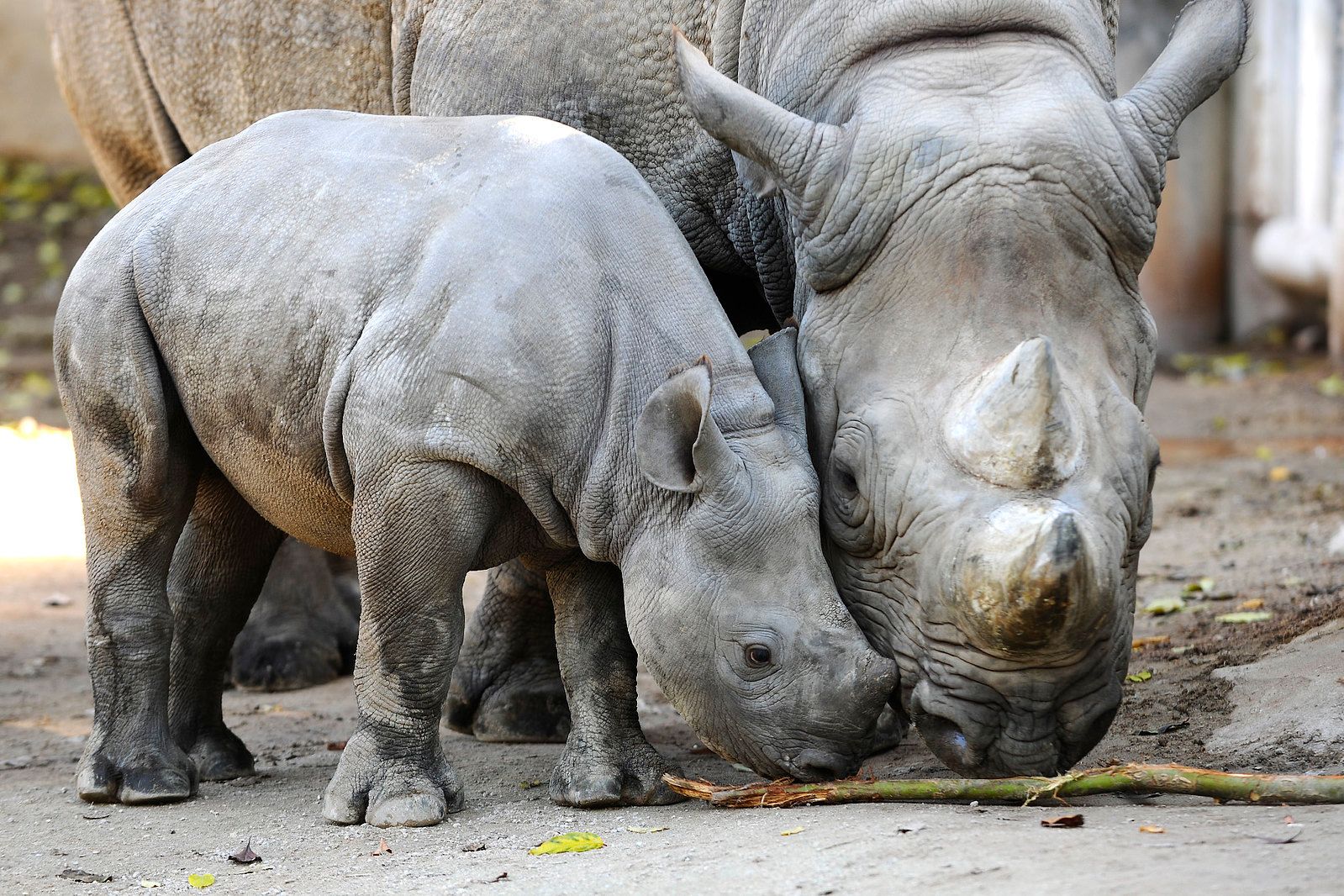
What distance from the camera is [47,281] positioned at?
1516cm

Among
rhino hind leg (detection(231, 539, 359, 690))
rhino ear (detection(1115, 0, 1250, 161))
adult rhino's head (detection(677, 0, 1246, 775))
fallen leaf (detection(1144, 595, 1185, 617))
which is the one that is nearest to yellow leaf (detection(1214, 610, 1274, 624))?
fallen leaf (detection(1144, 595, 1185, 617))

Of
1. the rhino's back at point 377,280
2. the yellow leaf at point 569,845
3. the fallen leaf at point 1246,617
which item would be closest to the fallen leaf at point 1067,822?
the yellow leaf at point 569,845

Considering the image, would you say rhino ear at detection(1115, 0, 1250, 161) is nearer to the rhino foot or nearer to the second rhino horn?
the second rhino horn

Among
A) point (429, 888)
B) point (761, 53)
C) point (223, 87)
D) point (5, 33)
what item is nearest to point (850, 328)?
point (761, 53)

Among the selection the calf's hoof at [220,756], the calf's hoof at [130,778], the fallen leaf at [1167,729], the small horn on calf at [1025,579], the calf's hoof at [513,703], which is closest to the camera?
the small horn on calf at [1025,579]

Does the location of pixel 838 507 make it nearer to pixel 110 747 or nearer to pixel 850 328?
pixel 850 328

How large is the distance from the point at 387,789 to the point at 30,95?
1371 centimetres

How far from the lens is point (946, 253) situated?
172 inches

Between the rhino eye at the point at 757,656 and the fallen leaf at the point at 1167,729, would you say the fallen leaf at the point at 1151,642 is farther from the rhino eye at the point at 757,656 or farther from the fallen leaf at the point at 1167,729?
the rhino eye at the point at 757,656

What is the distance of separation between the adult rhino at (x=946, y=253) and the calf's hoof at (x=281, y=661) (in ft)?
7.44

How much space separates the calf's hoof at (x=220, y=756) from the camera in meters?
5.31

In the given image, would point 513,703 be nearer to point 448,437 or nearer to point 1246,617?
point 448,437

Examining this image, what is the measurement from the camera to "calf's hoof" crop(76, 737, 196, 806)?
4926mm

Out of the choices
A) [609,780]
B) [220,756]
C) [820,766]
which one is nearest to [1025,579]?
[820,766]
